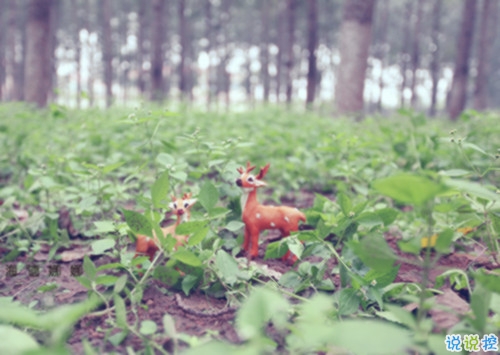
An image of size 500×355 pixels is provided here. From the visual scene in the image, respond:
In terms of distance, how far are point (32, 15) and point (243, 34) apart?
31929mm

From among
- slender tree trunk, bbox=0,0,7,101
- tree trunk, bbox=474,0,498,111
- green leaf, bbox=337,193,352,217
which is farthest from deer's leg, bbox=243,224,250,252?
slender tree trunk, bbox=0,0,7,101

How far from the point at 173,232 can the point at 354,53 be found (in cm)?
667

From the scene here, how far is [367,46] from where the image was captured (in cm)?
771

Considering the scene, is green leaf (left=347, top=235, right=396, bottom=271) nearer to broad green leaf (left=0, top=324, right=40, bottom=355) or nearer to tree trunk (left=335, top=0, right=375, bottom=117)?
broad green leaf (left=0, top=324, right=40, bottom=355)

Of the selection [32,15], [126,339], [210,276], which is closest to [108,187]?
[210,276]

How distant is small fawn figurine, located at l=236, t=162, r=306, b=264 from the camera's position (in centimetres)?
195

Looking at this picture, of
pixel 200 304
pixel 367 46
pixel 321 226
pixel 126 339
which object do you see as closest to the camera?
pixel 126 339

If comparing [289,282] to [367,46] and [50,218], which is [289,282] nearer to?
[50,218]

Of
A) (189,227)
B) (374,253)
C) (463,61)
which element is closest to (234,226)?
(189,227)

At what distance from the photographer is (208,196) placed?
168cm

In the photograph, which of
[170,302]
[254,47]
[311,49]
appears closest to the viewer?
[170,302]

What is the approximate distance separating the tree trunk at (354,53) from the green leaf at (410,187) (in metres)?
6.48

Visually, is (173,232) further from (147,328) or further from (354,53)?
(354,53)

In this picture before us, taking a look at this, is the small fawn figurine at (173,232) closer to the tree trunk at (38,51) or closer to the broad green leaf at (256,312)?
Answer: the broad green leaf at (256,312)
